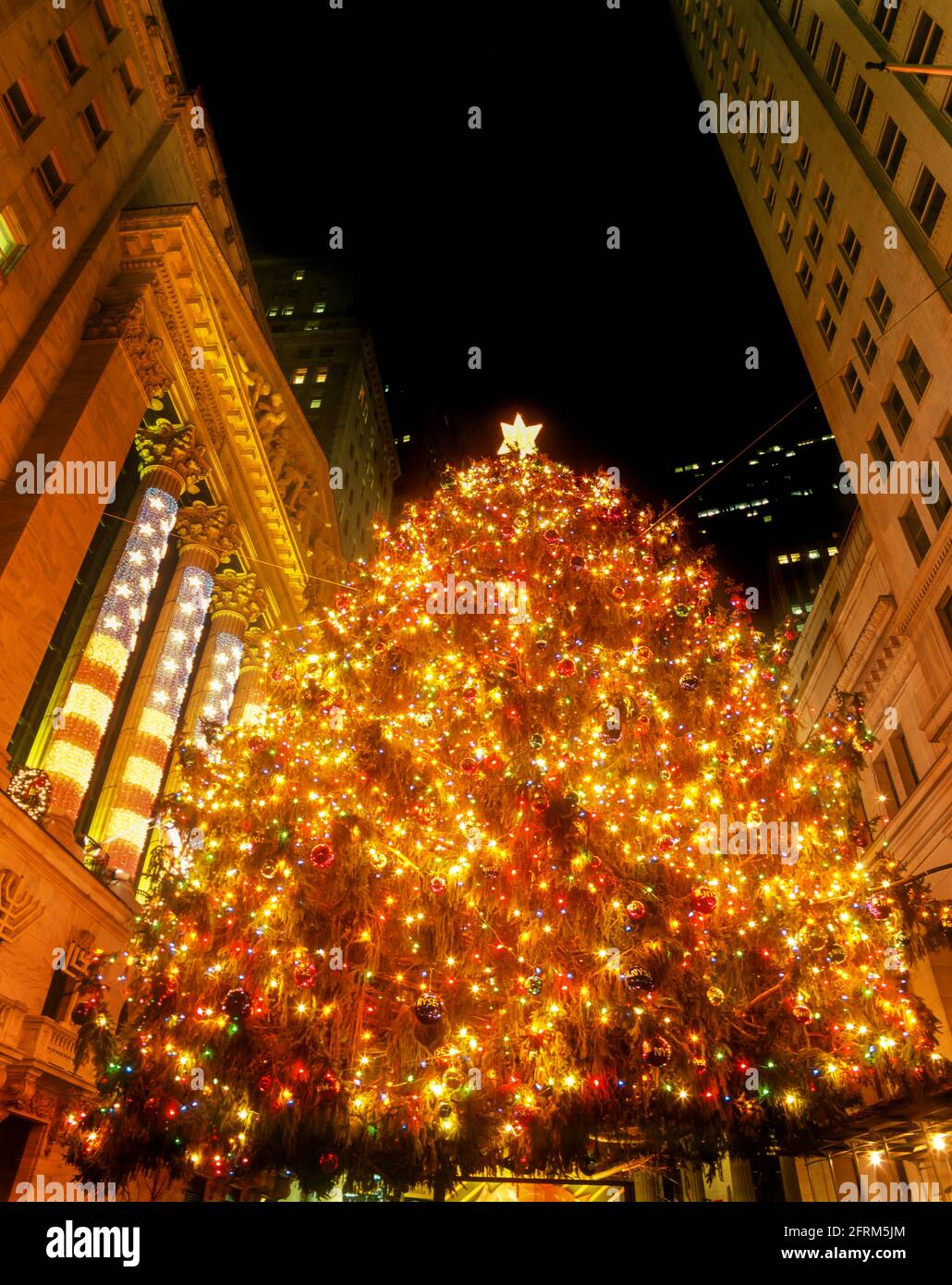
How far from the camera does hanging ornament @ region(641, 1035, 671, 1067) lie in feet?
28.7

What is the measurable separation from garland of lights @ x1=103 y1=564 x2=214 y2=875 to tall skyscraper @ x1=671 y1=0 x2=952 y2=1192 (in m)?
19.6

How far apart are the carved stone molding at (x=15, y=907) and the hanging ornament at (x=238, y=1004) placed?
7108 millimetres

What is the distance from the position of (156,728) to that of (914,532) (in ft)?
81.5

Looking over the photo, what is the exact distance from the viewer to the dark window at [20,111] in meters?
17.5

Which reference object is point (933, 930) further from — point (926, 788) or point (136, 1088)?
point (926, 788)

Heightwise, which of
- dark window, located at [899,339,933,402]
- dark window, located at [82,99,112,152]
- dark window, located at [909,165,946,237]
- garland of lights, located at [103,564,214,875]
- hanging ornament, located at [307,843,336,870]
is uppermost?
dark window, located at [909,165,946,237]

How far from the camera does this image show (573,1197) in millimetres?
11453

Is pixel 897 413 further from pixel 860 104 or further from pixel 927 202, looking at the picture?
pixel 860 104

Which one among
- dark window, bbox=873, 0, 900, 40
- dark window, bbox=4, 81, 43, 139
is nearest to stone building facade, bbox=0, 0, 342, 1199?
dark window, bbox=4, 81, 43, 139

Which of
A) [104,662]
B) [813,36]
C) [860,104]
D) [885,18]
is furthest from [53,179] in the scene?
[813,36]

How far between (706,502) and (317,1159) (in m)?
118

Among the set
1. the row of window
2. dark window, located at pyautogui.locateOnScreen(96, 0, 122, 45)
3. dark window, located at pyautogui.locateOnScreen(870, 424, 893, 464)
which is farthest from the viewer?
dark window, located at pyautogui.locateOnScreen(870, 424, 893, 464)

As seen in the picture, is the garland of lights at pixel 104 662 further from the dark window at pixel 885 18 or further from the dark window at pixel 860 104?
the dark window at pixel 860 104

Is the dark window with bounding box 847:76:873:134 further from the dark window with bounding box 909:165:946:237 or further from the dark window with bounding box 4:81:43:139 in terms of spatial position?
the dark window with bounding box 4:81:43:139
